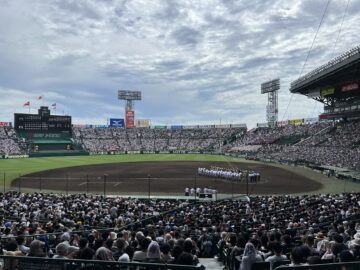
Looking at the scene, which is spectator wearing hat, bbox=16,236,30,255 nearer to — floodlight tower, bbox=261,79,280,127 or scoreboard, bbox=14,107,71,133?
scoreboard, bbox=14,107,71,133

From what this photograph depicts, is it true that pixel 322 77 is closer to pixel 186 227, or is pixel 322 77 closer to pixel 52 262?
pixel 186 227

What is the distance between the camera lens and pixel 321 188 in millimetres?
41000

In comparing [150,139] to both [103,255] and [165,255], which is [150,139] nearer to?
[165,255]

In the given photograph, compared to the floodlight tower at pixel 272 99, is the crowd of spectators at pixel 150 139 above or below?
below

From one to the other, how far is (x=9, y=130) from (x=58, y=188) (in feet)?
281

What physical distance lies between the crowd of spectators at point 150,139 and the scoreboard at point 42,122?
13823mm

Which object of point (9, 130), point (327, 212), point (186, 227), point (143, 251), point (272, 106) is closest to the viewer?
point (143, 251)

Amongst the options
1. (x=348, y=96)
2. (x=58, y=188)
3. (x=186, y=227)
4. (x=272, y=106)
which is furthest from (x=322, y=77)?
(x=272, y=106)

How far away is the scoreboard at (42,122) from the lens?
10305cm

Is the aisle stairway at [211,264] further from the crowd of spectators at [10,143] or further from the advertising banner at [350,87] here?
the crowd of spectators at [10,143]

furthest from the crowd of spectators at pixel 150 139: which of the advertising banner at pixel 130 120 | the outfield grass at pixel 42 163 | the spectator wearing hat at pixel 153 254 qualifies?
the spectator wearing hat at pixel 153 254

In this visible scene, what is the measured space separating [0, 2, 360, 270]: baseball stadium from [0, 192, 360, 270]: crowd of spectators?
0.17 ft

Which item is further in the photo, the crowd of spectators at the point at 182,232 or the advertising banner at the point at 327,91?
the advertising banner at the point at 327,91

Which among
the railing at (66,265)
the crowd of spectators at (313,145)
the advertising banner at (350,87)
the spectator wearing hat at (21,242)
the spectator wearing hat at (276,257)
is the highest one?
the advertising banner at (350,87)
